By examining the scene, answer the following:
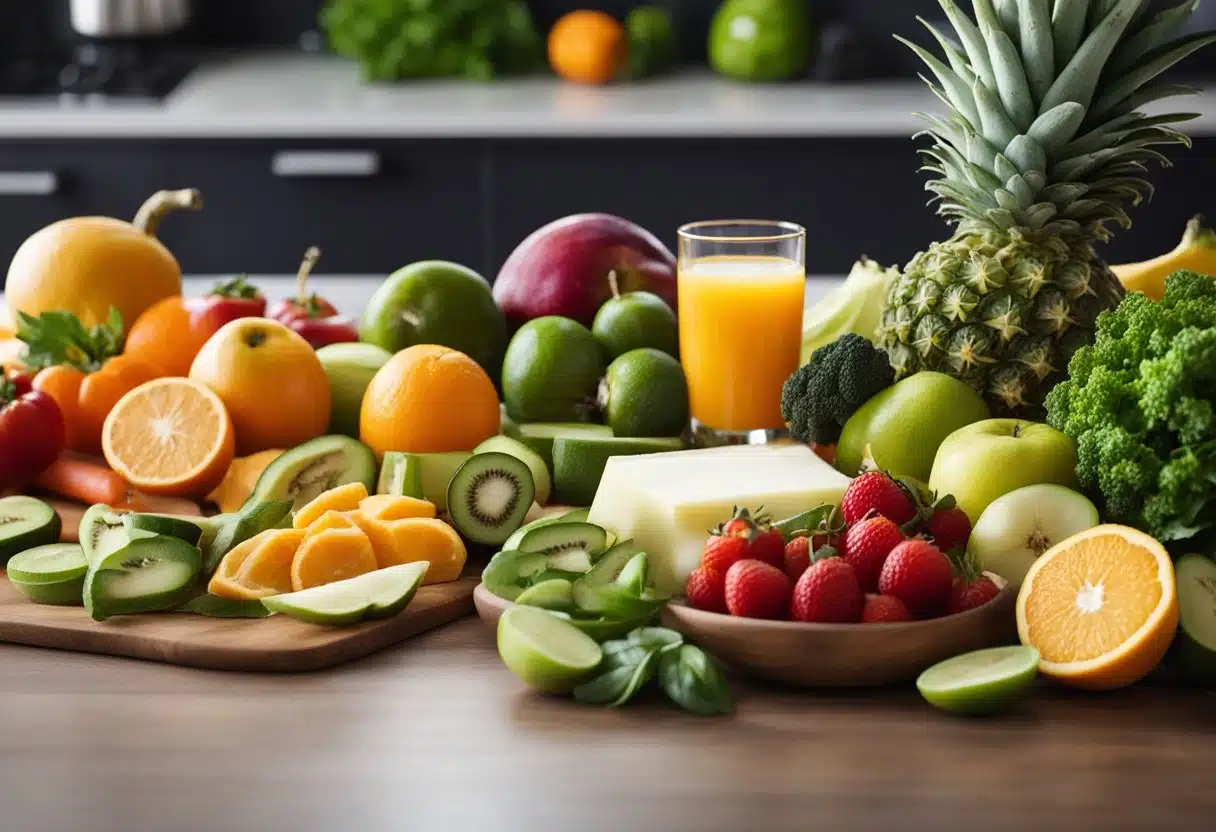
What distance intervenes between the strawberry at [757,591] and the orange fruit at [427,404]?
1.88ft

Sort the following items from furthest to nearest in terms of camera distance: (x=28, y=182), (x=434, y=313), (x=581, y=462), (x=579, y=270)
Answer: (x=28, y=182), (x=579, y=270), (x=434, y=313), (x=581, y=462)

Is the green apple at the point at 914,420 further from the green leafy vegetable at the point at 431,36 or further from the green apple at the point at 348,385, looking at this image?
the green leafy vegetable at the point at 431,36

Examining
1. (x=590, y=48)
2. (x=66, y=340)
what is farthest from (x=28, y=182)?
(x=66, y=340)

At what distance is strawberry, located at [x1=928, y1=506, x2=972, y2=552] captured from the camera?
1322 mm

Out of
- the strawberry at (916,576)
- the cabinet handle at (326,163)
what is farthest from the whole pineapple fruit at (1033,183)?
the cabinet handle at (326,163)

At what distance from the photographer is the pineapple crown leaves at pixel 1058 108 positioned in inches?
68.7

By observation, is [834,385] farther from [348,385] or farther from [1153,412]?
[348,385]

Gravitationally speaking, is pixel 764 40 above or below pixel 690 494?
above

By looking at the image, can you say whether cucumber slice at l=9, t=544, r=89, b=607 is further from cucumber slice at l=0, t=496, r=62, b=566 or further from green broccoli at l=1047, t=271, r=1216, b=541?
green broccoli at l=1047, t=271, r=1216, b=541

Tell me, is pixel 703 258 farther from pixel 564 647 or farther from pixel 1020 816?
pixel 1020 816

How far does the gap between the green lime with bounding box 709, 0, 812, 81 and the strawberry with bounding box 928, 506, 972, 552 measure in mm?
2783

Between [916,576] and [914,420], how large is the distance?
43 cm

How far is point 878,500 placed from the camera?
1.31 m

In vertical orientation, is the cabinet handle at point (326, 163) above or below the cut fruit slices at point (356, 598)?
above
